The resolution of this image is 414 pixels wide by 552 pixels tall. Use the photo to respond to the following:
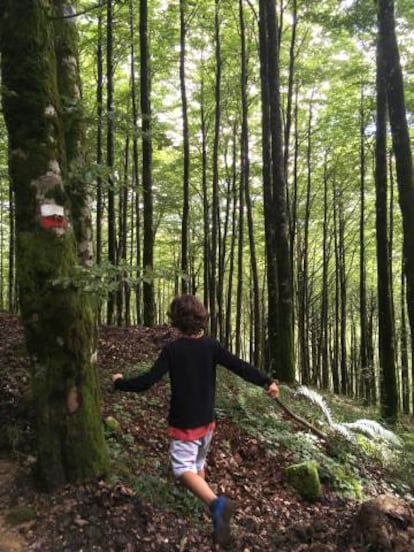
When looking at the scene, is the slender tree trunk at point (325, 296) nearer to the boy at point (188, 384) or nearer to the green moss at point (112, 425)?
the green moss at point (112, 425)

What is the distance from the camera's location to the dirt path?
11.5 feet

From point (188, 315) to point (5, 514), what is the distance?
86.2 inches

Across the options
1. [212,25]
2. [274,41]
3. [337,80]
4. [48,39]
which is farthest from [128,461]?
[337,80]

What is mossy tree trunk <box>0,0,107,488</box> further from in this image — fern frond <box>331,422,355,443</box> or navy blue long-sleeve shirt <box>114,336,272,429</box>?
fern frond <box>331,422,355,443</box>

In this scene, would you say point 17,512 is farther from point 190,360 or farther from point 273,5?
point 273,5

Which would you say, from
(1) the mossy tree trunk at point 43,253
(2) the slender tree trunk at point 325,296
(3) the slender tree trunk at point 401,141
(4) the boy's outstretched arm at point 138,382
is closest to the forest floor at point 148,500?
(1) the mossy tree trunk at point 43,253

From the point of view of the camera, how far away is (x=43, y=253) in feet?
12.8

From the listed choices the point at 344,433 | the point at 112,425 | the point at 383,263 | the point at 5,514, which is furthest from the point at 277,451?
the point at 383,263

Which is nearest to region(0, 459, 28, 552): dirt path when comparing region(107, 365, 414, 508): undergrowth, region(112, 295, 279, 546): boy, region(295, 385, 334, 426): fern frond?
region(107, 365, 414, 508): undergrowth

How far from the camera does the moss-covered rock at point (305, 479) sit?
17.3ft

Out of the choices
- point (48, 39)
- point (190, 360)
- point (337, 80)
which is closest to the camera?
point (190, 360)

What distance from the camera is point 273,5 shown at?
9.62m

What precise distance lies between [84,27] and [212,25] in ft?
13.5

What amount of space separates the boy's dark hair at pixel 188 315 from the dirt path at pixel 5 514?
2.00 metres
